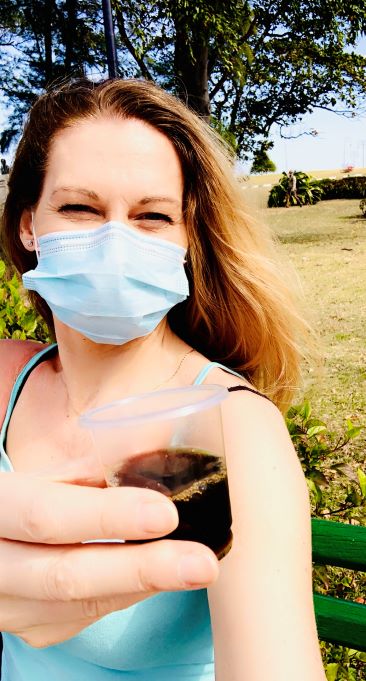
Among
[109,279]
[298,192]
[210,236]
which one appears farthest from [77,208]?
[298,192]

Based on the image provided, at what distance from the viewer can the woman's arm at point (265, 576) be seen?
1.09 meters

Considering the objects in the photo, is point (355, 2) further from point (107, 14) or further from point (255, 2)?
point (107, 14)

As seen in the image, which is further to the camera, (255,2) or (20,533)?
(255,2)

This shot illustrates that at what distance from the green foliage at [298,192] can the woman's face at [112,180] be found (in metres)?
22.2

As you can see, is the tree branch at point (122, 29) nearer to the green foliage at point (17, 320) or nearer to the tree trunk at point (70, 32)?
the tree trunk at point (70, 32)

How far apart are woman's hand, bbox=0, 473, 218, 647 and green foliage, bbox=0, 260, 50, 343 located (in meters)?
2.04

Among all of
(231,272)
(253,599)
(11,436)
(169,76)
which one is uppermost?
(169,76)

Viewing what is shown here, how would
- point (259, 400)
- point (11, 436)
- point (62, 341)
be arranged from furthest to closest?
point (62, 341) < point (11, 436) < point (259, 400)

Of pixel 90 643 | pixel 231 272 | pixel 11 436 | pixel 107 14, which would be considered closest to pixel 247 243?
pixel 231 272

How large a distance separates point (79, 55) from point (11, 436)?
1664cm

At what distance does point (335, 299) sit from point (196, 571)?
8.92 meters

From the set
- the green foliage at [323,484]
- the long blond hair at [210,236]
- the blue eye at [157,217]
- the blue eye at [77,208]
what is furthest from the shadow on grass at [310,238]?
the blue eye at [77,208]

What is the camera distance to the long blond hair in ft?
6.07

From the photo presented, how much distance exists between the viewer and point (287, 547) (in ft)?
3.94
